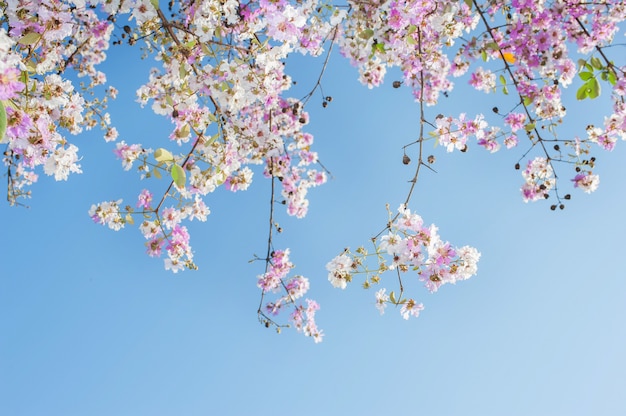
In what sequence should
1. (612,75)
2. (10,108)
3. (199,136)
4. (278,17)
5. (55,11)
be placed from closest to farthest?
(10,108)
(55,11)
(612,75)
(278,17)
(199,136)

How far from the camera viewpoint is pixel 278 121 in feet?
17.8

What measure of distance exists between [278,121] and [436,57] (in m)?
1.84

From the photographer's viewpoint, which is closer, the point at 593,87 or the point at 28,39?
the point at 28,39

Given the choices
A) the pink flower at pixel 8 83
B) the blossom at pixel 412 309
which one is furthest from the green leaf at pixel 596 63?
the pink flower at pixel 8 83

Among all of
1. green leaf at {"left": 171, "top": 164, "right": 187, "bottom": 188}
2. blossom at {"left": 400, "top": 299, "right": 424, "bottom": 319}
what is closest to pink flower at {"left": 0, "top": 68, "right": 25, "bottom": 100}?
green leaf at {"left": 171, "top": 164, "right": 187, "bottom": 188}

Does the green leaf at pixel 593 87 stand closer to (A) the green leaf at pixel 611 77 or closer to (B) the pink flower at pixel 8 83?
(A) the green leaf at pixel 611 77

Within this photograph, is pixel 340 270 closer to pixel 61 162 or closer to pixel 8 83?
pixel 61 162

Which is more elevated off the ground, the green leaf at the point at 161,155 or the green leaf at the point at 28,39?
the green leaf at the point at 28,39

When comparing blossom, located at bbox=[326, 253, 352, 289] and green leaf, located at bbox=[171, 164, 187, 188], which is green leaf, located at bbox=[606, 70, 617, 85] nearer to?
blossom, located at bbox=[326, 253, 352, 289]

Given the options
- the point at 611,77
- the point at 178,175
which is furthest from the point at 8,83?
the point at 611,77

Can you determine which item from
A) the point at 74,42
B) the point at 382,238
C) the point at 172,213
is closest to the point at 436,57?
the point at 382,238

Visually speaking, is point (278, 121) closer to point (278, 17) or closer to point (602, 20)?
point (278, 17)

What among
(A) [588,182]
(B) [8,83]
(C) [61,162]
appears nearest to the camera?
(B) [8,83]

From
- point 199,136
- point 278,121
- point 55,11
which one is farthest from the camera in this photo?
point 278,121
